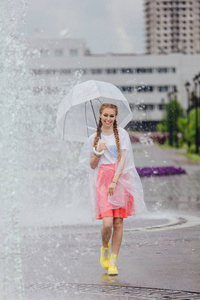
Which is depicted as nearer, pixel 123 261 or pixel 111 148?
pixel 111 148

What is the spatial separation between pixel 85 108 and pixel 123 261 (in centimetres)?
165

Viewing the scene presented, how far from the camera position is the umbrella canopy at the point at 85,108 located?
278 inches

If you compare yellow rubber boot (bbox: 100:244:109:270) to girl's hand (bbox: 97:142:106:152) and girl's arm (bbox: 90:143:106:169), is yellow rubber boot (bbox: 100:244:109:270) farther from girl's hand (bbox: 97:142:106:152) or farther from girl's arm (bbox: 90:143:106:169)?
girl's hand (bbox: 97:142:106:152)

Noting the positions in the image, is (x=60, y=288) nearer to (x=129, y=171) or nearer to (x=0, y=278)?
(x=0, y=278)

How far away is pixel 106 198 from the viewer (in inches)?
259


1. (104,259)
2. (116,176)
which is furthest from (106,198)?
(104,259)

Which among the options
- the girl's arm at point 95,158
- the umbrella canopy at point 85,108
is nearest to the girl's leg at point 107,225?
the girl's arm at point 95,158

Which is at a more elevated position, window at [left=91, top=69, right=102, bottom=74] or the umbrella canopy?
the umbrella canopy

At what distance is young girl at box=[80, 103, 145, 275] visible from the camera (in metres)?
6.56

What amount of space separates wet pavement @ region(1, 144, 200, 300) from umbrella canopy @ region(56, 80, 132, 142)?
1.36 m

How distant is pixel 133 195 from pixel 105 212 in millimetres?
324

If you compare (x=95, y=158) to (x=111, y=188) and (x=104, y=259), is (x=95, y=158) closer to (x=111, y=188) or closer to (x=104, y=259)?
(x=111, y=188)

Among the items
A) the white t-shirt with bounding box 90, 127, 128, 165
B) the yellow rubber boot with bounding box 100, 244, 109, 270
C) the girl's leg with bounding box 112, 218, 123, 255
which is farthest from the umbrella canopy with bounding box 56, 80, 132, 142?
the yellow rubber boot with bounding box 100, 244, 109, 270

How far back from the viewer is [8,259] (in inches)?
286
